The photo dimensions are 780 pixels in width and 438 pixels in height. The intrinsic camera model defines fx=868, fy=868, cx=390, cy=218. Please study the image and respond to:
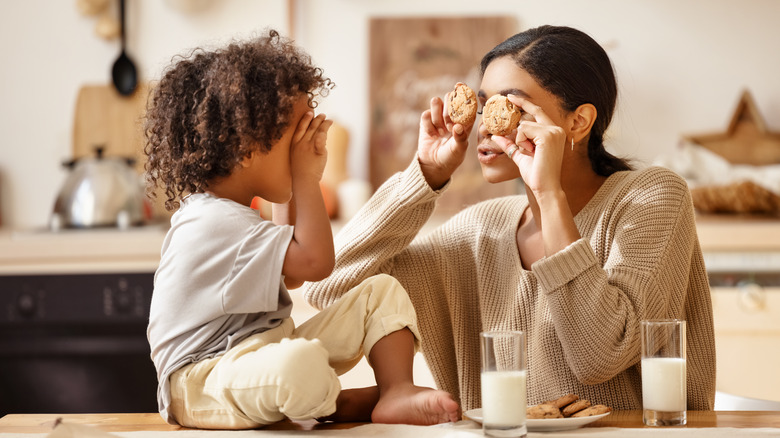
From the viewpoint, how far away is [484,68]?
1606 mm

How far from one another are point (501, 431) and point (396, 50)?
245 centimetres

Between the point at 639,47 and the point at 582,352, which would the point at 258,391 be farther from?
the point at 639,47

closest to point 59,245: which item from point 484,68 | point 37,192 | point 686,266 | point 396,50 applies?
point 37,192

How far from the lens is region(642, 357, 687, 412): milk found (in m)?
1.06

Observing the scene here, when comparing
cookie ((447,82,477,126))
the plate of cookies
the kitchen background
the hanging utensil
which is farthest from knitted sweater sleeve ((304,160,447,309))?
the hanging utensil

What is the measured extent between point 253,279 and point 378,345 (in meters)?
0.19

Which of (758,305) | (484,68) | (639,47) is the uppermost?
(639,47)

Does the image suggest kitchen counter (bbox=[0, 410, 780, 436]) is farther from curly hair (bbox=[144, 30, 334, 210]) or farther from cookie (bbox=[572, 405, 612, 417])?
curly hair (bbox=[144, 30, 334, 210])

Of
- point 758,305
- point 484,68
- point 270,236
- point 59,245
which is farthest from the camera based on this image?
point 59,245

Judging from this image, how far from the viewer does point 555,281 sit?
3.92 feet

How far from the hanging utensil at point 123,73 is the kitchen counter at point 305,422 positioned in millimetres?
2292

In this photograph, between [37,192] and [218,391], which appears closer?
[218,391]

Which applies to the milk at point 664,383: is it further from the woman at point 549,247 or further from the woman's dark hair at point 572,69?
the woman's dark hair at point 572,69

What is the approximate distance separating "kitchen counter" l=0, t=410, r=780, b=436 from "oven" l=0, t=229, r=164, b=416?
161cm
